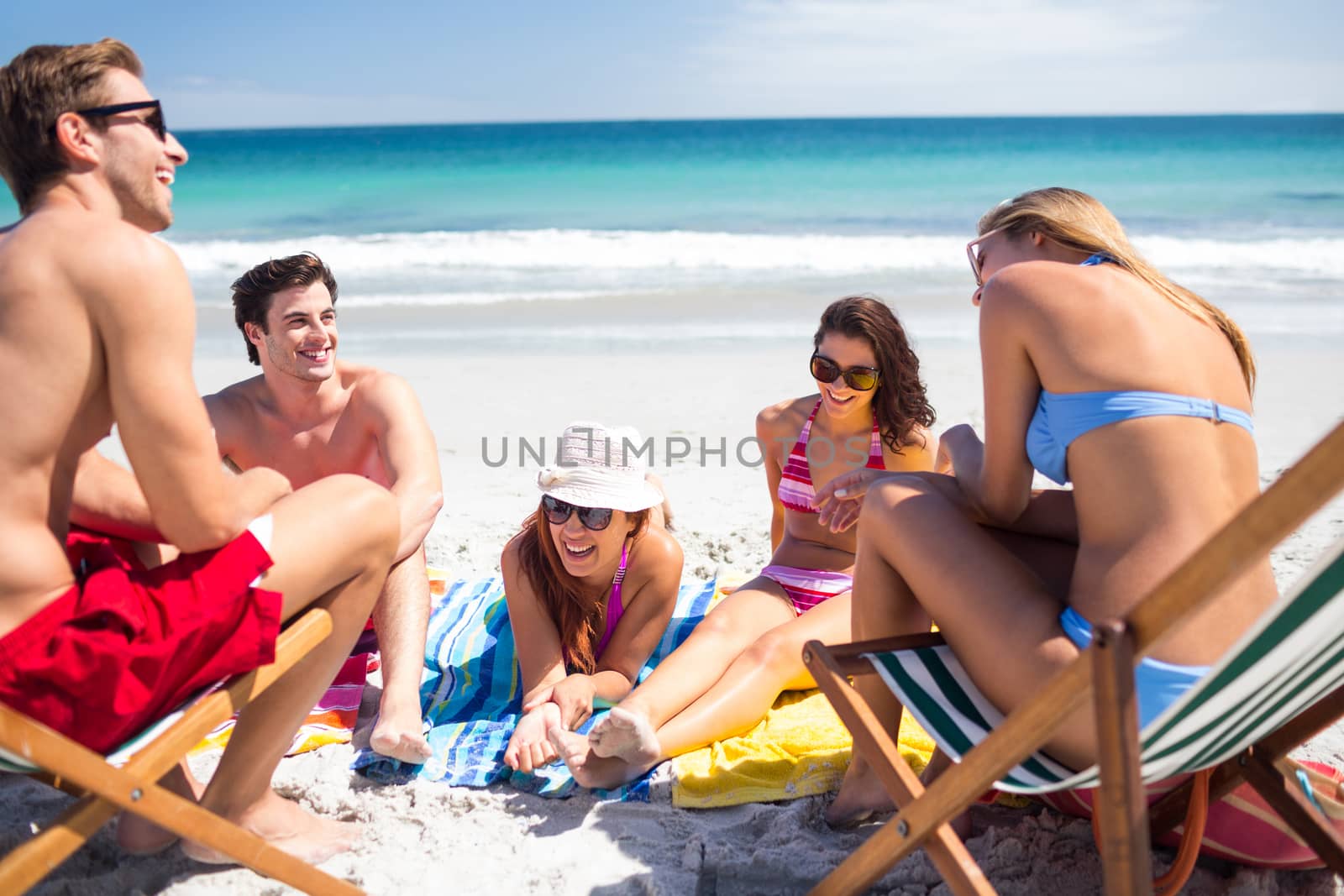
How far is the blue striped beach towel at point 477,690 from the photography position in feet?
9.90

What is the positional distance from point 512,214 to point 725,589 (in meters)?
19.0

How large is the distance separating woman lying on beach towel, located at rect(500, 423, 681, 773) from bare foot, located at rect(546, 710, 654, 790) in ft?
0.56

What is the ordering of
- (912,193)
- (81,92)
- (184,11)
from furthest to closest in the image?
(184,11) < (912,193) < (81,92)

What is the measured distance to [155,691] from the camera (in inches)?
77.7

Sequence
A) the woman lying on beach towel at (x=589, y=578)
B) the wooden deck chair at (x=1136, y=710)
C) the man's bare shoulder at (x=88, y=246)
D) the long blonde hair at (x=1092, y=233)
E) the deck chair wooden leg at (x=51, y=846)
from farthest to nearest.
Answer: the woman lying on beach towel at (x=589, y=578) < the long blonde hair at (x=1092, y=233) < the man's bare shoulder at (x=88, y=246) < the deck chair wooden leg at (x=51, y=846) < the wooden deck chair at (x=1136, y=710)

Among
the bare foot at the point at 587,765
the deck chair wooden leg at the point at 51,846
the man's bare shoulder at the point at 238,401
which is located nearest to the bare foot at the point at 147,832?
the deck chair wooden leg at the point at 51,846

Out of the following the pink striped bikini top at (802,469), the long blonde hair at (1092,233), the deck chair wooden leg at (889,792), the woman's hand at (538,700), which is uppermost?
the long blonde hair at (1092,233)

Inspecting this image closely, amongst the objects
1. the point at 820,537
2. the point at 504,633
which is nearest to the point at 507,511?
the point at 504,633

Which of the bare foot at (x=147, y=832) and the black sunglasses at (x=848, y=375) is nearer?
the bare foot at (x=147, y=832)

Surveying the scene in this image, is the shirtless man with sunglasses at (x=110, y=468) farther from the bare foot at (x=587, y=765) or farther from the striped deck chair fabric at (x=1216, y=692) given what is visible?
the striped deck chair fabric at (x=1216, y=692)

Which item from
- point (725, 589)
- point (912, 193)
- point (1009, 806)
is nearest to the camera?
point (1009, 806)

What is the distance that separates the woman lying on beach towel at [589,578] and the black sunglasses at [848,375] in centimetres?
73

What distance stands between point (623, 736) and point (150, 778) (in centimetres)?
124

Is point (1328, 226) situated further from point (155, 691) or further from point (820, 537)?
point (155, 691)
